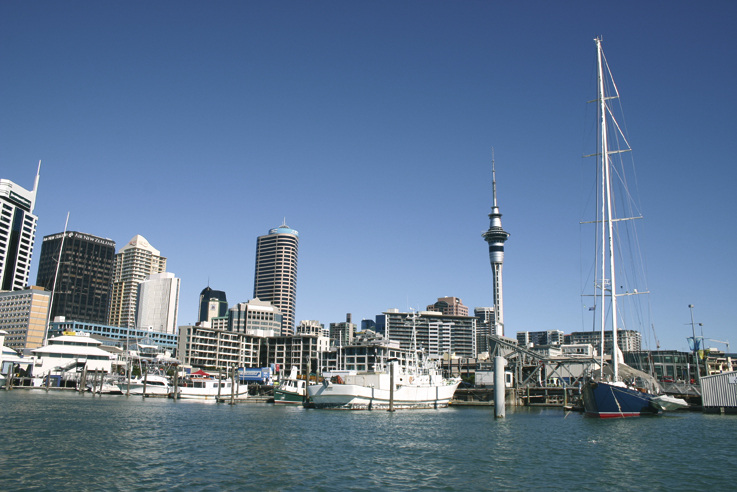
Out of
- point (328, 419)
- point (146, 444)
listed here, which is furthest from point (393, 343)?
point (146, 444)

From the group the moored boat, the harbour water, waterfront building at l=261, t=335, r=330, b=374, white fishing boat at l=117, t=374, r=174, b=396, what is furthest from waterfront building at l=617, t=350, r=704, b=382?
white fishing boat at l=117, t=374, r=174, b=396

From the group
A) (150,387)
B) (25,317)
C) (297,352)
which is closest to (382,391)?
(150,387)

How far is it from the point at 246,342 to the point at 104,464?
170m

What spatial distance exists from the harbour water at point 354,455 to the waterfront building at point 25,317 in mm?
156419

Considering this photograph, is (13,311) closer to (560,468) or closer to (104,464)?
(104,464)

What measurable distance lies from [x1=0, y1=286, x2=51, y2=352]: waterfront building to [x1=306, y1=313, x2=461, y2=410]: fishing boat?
151 meters

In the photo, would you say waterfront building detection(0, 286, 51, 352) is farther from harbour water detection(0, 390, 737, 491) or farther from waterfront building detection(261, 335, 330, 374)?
harbour water detection(0, 390, 737, 491)

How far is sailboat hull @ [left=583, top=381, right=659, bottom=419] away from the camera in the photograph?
56.5 metres

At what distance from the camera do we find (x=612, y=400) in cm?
5678

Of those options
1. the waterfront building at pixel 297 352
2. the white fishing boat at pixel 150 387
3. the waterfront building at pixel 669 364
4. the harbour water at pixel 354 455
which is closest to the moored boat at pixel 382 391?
the harbour water at pixel 354 455

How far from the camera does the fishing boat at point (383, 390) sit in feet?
246

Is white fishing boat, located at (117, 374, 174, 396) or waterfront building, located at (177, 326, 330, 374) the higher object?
waterfront building, located at (177, 326, 330, 374)

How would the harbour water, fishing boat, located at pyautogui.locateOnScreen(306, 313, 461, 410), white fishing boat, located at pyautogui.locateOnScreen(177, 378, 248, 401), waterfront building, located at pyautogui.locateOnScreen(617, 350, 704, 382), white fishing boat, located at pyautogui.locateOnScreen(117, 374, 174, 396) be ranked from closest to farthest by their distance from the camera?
1. the harbour water
2. fishing boat, located at pyautogui.locateOnScreen(306, 313, 461, 410)
3. white fishing boat, located at pyautogui.locateOnScreen(177, 378, 248, 401)
4. white fishing boat, located at pyautogui.locateOnScreen(117, 374, 174, 396)
5. waterfront building, located at pyautogui.locateOnScreen(617, 350, 704, 382)

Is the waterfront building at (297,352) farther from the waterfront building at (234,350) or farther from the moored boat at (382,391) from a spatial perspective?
the moored boat at (382,391)
